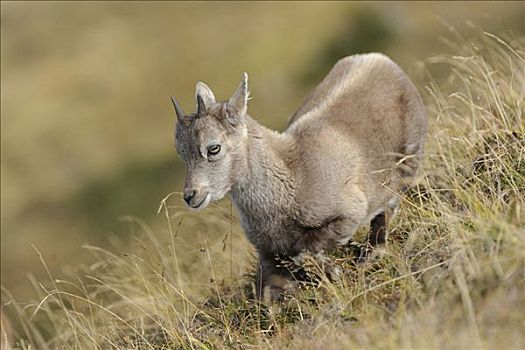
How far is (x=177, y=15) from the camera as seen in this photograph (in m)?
46.8

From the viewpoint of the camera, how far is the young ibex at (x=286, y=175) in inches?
303

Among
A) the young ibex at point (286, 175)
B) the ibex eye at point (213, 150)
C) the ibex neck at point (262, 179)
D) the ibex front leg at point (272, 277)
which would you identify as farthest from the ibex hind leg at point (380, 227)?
the ibex eye at point (213, 150)

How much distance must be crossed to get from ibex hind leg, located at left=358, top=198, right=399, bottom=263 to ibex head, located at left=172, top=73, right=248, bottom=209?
141 cm

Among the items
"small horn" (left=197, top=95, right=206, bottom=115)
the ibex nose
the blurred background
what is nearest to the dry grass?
the ibex nose

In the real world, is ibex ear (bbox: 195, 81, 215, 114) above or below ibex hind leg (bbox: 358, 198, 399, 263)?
above

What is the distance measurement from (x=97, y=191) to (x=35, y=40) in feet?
55.6

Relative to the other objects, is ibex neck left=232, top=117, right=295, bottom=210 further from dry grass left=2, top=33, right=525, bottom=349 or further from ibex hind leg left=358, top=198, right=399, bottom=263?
ibex hind leg left=358, top=198, right=399, bottom=263

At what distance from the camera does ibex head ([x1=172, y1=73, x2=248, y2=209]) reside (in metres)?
7.57

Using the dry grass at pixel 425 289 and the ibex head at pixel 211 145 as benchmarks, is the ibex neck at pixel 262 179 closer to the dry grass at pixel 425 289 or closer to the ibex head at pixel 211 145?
the ibex head at pixel 211 145

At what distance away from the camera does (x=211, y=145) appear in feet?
25.1

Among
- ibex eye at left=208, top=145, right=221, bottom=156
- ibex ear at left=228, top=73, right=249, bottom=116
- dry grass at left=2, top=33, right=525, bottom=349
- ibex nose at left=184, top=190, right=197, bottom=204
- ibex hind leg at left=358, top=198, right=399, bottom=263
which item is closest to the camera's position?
dry grass at left=2, top=33, right=525, bottom=349

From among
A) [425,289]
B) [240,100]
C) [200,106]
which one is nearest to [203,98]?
[200,106]

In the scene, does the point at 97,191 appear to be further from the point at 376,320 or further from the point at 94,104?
the point at 376,320

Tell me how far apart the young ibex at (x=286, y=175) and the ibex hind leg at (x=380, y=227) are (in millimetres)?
16
